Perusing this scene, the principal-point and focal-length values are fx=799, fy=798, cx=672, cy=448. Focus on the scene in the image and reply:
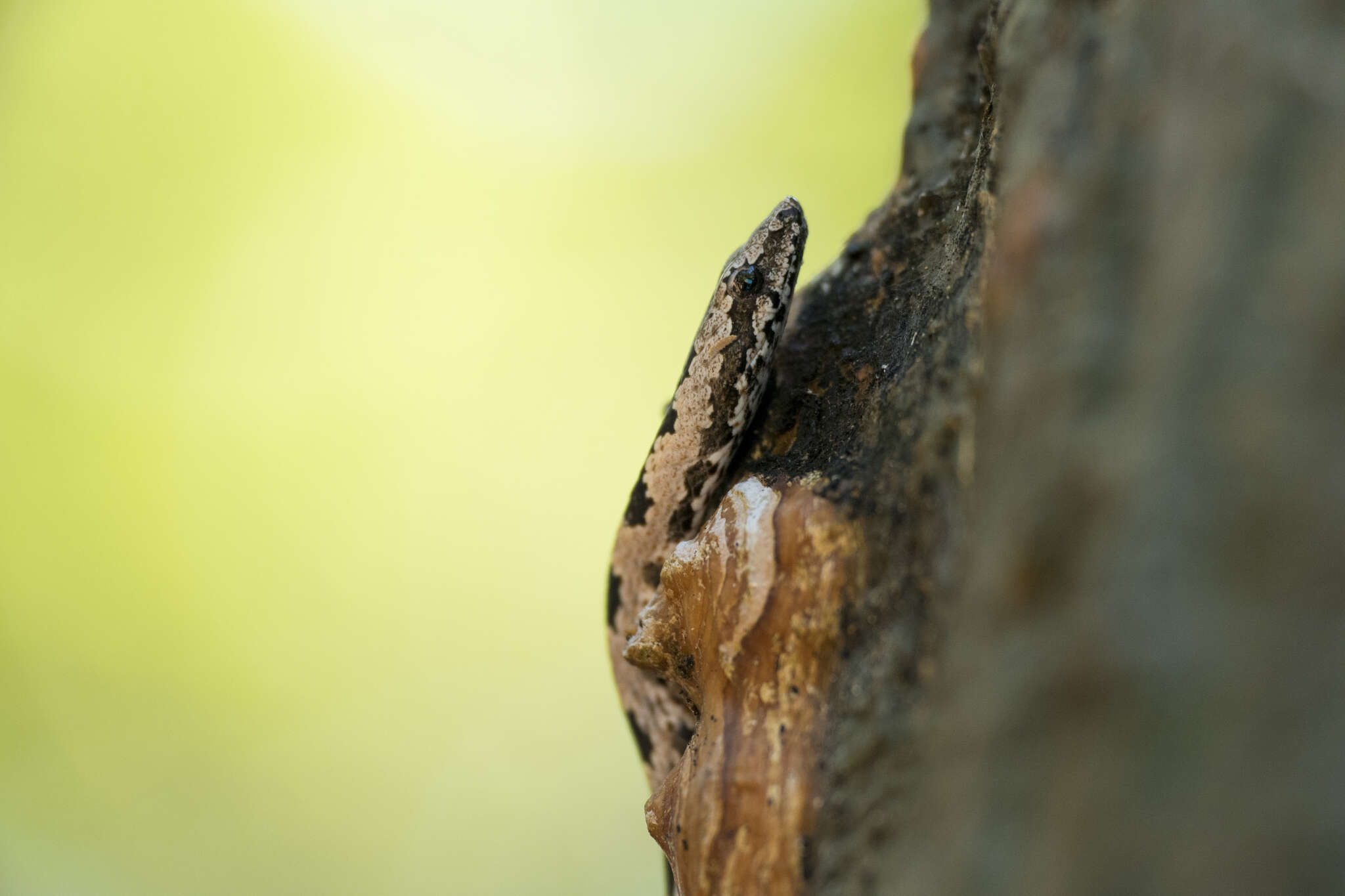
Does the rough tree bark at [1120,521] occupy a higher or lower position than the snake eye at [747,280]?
lower

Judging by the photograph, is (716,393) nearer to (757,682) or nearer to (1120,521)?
(757,682)

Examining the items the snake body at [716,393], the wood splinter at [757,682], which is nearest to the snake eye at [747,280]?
the snake body at [716,393]

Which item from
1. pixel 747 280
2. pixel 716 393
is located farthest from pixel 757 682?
pixel 747 280

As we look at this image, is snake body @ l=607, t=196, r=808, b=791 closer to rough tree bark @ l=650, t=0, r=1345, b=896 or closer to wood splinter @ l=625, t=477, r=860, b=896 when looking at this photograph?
wood splinter @ l=625, t=477, r=860, b=896

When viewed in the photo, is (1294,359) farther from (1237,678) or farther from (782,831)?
(782,831)

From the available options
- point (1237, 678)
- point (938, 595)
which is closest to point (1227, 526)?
point (1237, 678)

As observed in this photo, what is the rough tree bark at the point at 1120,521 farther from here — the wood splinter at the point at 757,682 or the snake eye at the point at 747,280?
the snake eye at the point at 747,280

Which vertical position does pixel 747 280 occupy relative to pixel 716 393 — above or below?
above
